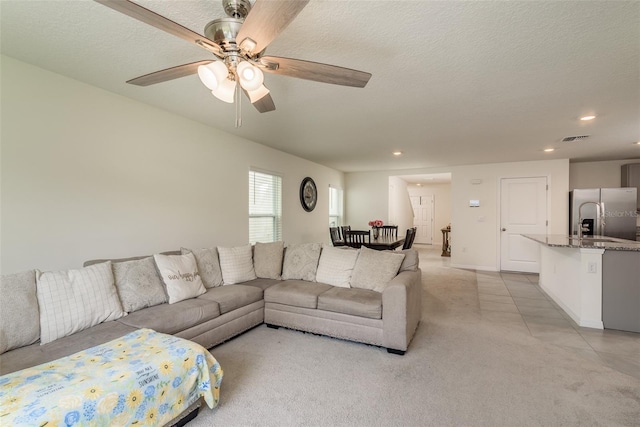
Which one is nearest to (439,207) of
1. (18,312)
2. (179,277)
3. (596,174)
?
(596,174)

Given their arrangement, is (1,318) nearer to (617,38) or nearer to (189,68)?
(189,68)

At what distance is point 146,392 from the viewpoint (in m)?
1.48

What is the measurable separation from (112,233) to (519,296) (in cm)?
533

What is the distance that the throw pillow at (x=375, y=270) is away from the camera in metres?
3.04

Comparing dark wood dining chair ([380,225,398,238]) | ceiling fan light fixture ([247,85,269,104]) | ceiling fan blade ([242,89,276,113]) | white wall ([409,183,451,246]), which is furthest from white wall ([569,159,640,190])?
ceiling fan light fixture ([247,85,269,104])

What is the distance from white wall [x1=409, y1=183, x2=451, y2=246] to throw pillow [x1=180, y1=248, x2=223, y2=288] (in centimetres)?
889

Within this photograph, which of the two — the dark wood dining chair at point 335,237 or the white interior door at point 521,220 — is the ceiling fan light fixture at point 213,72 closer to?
the dark wood dining chair at point 335,237

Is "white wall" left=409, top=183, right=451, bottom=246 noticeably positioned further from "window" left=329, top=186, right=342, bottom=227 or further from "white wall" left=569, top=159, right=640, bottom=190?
"window" left=329, top=186, right=342, bottom=227

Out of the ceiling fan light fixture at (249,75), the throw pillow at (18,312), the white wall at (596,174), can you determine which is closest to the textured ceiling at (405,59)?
the ceiling fan light fixture at (249,75)

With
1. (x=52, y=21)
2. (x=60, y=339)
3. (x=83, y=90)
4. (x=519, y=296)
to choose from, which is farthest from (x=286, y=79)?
(x=519, y=296)

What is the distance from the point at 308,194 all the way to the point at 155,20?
4.86 meters

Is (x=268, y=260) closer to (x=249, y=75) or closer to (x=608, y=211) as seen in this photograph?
(x=249, y=75)

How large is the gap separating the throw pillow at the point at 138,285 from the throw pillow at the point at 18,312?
21.2 inches

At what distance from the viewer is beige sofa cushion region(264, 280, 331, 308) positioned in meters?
2.97
